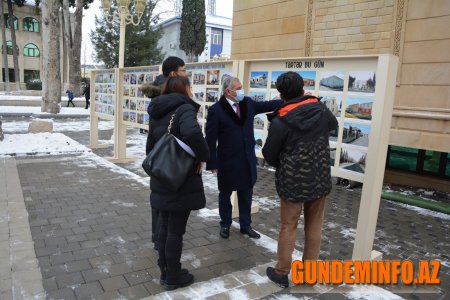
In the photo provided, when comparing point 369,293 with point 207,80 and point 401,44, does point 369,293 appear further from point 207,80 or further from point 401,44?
point 401,44

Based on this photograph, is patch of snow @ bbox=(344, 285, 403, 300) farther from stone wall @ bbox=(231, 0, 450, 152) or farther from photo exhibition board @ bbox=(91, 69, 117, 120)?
photo exhibition board @ bbox=(91, 69, 117, 120)

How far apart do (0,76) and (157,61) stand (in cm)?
2069

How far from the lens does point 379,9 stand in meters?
7.37

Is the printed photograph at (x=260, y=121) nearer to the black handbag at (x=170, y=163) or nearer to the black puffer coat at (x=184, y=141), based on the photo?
the black puffer coat at (x=184, y=141)

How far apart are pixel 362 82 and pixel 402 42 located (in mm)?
4090

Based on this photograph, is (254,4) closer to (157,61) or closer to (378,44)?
(378,44)

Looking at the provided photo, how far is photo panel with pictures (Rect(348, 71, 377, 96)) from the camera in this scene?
3.60 m

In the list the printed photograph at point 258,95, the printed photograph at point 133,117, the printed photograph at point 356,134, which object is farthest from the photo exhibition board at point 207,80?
the printed photograph at point 133,117

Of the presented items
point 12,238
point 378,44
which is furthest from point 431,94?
point 12,238

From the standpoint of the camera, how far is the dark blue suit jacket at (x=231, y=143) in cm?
400

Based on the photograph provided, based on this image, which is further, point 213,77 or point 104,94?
point 104,94

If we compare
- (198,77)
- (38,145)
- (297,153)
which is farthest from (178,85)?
(38,145)

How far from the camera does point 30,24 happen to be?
43844 millimetres

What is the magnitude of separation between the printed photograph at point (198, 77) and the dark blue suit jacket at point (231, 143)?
1731mm
